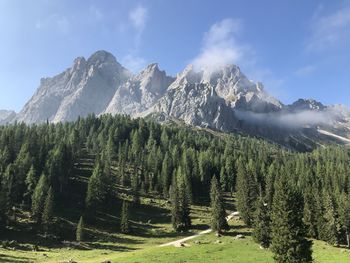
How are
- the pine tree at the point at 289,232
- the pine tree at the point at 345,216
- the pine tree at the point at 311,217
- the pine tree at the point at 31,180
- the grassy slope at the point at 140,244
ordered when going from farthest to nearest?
the pine tree at the point at 31,180, the pine tree at the point at 311,217, the pine tree at the point at 345,216, the grassy slope at the point at 140,244, the pine tree at the point at 289,232

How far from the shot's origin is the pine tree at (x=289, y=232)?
4512 centimetres

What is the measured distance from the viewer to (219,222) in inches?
3748

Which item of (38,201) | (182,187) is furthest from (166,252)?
(182,187)

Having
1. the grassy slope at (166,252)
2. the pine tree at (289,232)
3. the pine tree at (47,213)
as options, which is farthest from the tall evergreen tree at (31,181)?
the pine tree at (289,232)

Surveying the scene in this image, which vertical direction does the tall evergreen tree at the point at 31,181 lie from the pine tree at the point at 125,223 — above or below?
above

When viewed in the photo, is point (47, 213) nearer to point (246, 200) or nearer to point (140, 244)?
point (140, 244)

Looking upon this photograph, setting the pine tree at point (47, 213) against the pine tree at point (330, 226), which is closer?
the pine tree at point (330, 226)

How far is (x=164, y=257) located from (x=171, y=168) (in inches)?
3389

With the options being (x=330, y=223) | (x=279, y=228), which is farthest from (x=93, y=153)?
(x=279, y=228)

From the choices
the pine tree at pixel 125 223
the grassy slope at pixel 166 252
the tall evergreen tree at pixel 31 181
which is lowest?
the grassy slope at pixel 166 252

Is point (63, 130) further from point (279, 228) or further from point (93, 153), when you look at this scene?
point (279, 228)

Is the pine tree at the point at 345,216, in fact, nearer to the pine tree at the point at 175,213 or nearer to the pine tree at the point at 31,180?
the pine tree at the point at 175,213

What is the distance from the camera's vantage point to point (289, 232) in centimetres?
4581

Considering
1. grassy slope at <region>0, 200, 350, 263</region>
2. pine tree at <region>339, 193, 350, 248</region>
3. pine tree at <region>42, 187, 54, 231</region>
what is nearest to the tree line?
pine tree at <region>339, 193, 350, 248</region>
